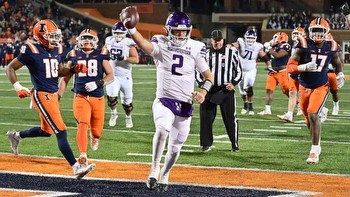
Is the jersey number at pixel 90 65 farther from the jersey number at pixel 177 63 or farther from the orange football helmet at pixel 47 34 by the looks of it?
the jersey number at pixel 177 63

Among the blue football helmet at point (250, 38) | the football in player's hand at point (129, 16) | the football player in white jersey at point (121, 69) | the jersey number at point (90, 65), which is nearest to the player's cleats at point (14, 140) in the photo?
the jersey number at point (90, 65)

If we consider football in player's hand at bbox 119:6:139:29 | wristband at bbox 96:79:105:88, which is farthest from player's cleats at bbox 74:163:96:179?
football in player's hand at bbox 119:6:139:29

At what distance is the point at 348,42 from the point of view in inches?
1734

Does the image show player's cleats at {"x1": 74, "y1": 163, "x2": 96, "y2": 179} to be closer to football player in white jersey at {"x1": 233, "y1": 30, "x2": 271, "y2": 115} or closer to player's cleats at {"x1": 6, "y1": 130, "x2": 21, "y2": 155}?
player's cleats at {"x1": 6, "y1": 130, "x2": 21, "y2": 155}

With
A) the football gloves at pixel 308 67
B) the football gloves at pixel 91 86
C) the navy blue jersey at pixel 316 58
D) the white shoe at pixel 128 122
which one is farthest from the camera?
the white shoe at pixel 128 122

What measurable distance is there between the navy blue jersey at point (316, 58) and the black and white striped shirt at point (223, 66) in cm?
116

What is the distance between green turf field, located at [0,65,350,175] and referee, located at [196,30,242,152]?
229 millimetres

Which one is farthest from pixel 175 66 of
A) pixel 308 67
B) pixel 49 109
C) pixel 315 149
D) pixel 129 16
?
pixel 315 149

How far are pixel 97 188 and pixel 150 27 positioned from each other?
38.7 m

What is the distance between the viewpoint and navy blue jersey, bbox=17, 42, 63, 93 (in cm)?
784

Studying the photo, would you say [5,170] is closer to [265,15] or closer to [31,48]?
[31,48]

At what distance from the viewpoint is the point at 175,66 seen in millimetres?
7012

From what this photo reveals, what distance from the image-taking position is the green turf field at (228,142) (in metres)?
8.98

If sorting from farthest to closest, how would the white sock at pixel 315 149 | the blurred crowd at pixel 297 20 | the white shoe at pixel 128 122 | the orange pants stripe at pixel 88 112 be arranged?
the blurred crowd at pixel 297 20, the white shoe at pixel 128 122, the white sock at pixel 315 149, the orange pants stripe at pixel 88 112
